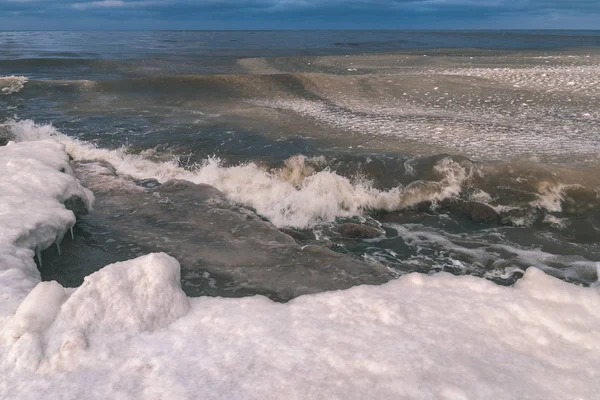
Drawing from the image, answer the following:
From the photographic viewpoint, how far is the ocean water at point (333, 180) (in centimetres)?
514

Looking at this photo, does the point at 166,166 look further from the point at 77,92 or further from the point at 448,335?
the point at 77,92

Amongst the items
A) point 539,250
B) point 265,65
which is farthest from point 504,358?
point 265,65

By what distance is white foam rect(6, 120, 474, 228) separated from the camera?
23.1 feet

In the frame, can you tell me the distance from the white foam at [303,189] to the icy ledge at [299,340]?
11.1 feet

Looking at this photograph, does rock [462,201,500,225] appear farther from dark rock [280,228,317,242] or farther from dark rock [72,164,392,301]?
dark rock [72,164,392,301]

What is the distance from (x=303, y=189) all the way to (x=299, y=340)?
4906 millimetres

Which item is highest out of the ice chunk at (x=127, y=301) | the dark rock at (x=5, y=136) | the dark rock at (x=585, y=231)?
the dark rock at (x=5, y=136)

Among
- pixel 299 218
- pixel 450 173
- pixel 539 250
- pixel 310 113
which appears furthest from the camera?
pixel 310 113

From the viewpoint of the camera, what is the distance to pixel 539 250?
5.88 m

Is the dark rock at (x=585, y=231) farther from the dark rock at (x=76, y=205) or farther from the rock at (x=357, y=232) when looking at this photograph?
the dark rock at (x=76, y=205)

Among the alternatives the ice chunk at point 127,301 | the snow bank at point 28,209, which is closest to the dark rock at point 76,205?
the snow bank at point 28,209

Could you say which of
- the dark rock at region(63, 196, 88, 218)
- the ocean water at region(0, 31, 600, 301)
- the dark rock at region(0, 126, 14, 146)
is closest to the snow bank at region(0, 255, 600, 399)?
the ocean water at region(0, 31, 600, 301)

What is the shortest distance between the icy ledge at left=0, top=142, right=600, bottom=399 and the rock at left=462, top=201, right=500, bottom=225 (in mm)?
3183

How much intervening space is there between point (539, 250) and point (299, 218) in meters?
3.26
